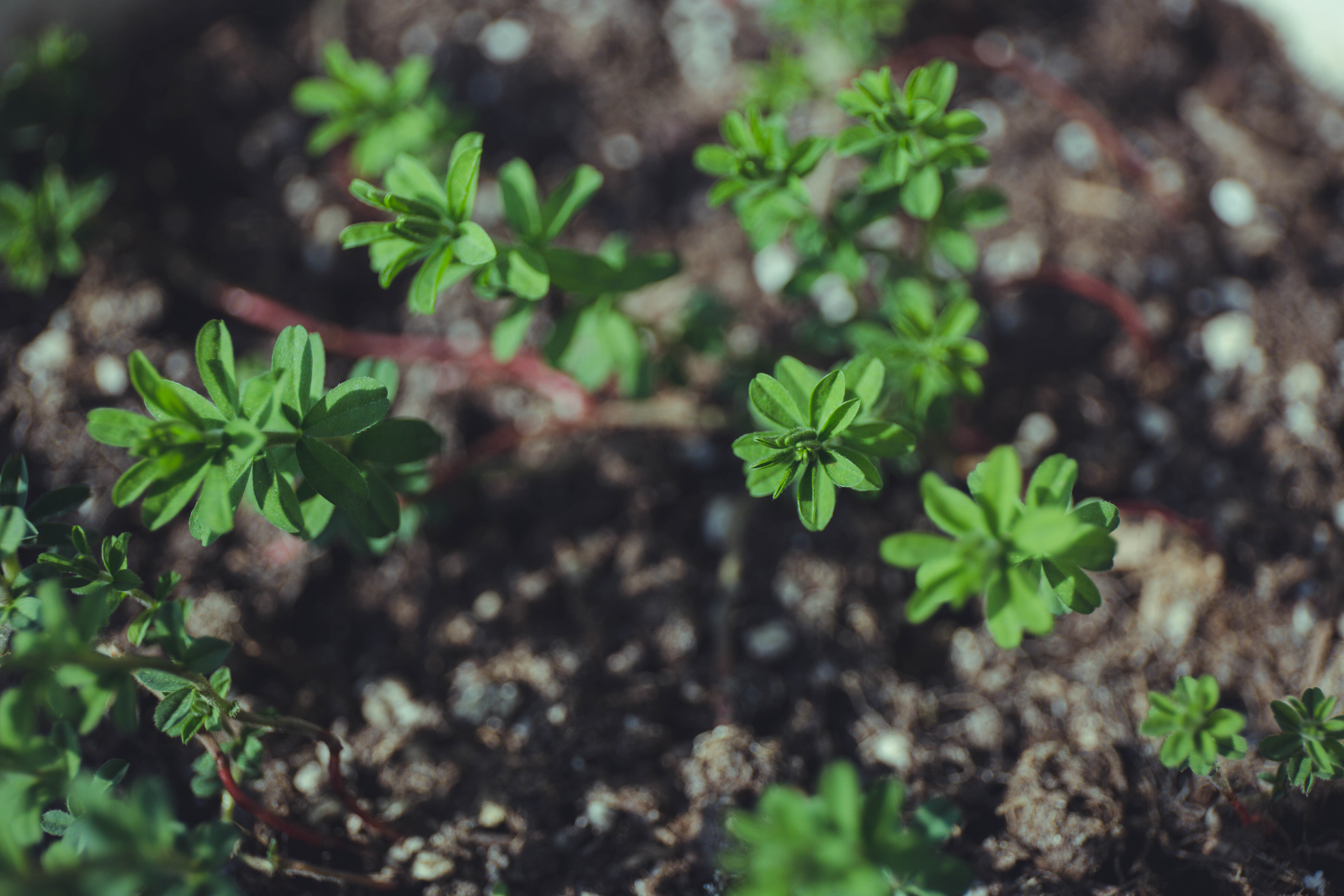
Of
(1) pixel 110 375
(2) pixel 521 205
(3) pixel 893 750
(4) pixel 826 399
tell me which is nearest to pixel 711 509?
(3) pixel 893 750

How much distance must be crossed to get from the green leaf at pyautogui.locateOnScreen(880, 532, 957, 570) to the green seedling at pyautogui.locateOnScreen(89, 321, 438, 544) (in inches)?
38.8

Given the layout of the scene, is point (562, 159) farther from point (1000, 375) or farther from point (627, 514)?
point (1000, 375)

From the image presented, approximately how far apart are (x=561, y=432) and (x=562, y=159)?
3.81 ft

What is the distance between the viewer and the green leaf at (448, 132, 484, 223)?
5.32ft

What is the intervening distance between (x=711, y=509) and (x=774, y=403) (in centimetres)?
89

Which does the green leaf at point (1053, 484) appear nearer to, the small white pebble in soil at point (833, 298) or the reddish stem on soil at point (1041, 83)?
the small white pebble in soil at point (833, 298)

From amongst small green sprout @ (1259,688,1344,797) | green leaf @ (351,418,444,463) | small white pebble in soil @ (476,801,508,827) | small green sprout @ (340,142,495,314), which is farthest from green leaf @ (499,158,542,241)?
small green sprout @ (1259,688,1344,797)

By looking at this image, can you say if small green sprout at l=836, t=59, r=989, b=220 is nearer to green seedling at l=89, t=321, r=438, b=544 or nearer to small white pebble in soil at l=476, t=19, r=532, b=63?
green seedling at l=89, t=321, r=438, b=544

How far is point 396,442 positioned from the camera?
68.8 inches

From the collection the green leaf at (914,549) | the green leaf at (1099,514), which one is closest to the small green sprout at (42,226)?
the green leaf at (914,549)

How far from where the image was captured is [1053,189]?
289 centimetres

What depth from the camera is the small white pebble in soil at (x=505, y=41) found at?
10.6ft

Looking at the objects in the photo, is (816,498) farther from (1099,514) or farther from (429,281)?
(429,281)

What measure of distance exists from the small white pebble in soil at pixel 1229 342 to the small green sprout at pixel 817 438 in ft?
5.11
